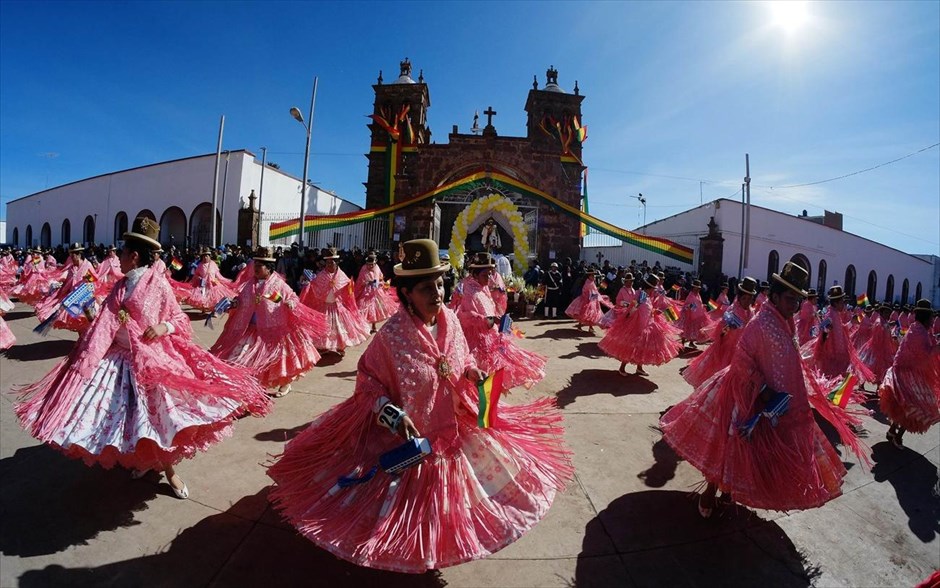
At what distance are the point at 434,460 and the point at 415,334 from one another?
71 cm

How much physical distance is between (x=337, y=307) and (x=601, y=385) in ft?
15.0

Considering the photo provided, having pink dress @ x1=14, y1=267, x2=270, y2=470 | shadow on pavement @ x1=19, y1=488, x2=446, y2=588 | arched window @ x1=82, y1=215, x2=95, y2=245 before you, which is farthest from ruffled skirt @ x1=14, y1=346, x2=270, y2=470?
arched window @ x1=82, y1=215, x2=95, y2=245

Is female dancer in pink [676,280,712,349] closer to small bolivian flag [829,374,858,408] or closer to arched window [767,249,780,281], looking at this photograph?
small bolivian flag [829,374,858,408]

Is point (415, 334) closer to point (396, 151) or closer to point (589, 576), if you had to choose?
point (589, 576)

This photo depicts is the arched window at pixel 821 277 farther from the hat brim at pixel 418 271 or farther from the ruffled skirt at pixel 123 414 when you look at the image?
the ruffled skirt at pixel 123 414

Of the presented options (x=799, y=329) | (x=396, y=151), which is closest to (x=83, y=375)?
(x=799, y=329)

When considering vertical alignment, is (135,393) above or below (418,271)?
below

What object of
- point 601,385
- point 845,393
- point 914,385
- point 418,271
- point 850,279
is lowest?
point 601,385

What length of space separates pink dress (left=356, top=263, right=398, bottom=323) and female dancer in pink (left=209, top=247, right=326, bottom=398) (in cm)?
367

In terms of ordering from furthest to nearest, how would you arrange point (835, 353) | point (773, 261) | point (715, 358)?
point (773, 261)
point (835, 353)
point (715, 358)

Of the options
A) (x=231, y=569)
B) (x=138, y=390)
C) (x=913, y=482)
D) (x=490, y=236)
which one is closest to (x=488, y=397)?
(x=231, y=569)

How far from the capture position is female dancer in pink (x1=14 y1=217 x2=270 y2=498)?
2879 millimetres

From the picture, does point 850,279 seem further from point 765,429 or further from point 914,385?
point 765,429

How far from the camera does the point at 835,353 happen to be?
21.9 ft
